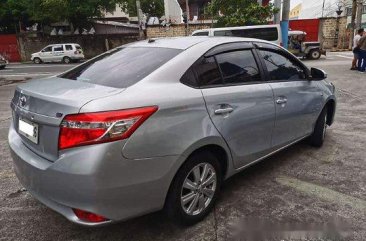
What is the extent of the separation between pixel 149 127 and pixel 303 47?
65.3ft

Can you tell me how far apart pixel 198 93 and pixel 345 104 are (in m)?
6.21

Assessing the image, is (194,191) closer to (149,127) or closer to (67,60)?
(149,127)

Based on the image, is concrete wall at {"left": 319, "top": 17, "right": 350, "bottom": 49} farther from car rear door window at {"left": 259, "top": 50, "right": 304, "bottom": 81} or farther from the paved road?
car rear door window at {"left": 259, "top": 50, "right": 304, "bottom": 81}

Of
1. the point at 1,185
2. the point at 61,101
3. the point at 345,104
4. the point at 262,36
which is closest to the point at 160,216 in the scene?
A: the point at 61,101

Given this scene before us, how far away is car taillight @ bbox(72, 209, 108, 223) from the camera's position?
7.63ft

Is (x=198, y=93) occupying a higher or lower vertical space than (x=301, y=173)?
higher

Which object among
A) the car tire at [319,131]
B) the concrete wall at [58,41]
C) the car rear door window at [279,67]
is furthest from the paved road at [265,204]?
the concrete wall at [58,41]

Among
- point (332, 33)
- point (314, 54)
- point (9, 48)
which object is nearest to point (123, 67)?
point (314, 54)

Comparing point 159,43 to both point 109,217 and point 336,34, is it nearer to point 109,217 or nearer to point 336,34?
point 109,217

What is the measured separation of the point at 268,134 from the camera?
11.6ft

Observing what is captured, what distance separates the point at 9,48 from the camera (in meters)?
31.2

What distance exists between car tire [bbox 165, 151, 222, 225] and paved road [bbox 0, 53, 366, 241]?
12cm

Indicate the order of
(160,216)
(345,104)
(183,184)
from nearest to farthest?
1. (183,184)
2. (160,216)
3. (345,104)

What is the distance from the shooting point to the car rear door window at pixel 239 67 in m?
3.18
